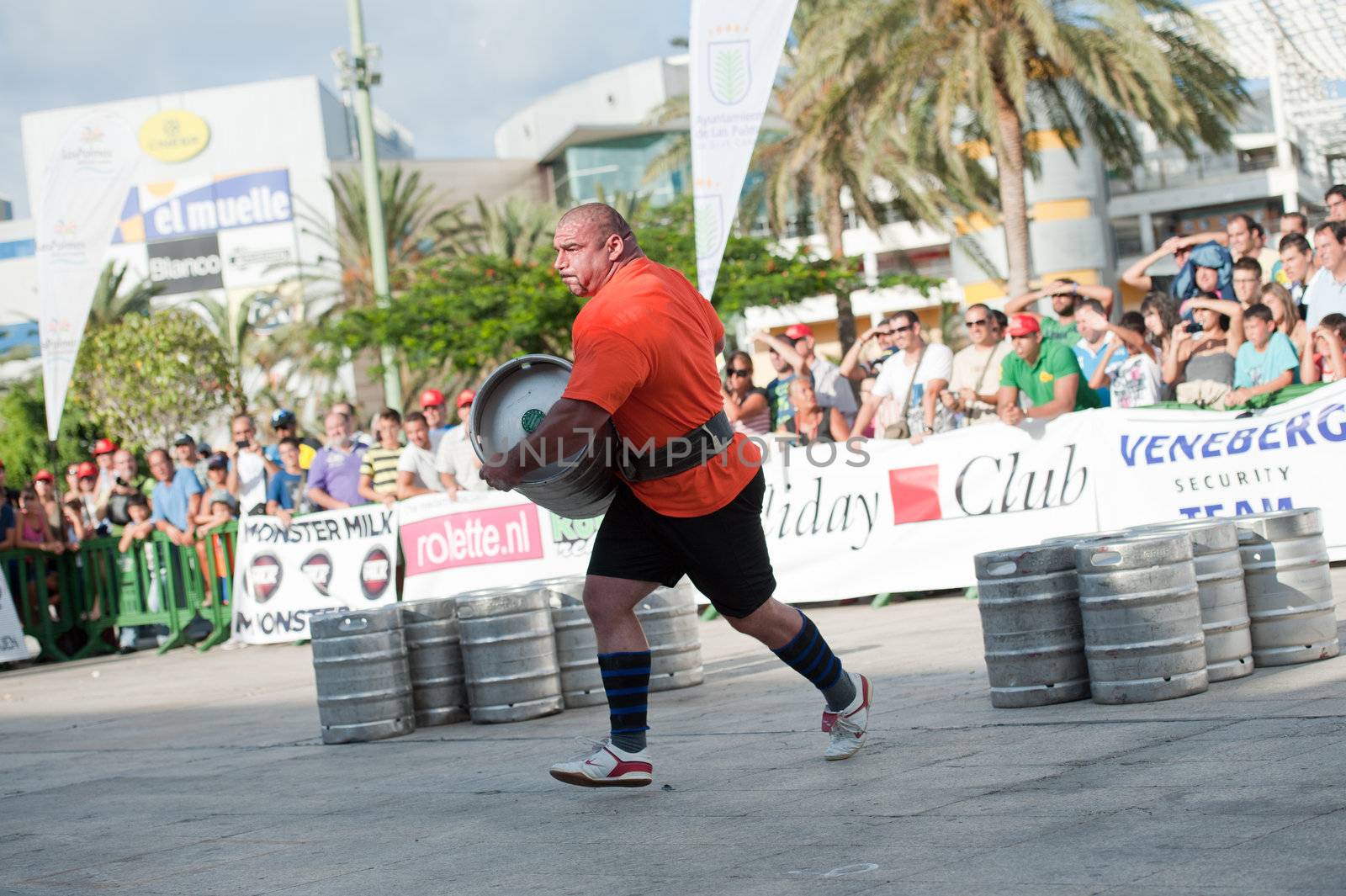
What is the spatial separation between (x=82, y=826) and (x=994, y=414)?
7803 mm

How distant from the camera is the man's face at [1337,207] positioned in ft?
36.9

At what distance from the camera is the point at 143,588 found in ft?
53.0

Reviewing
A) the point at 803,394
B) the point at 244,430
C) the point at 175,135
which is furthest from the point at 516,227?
the point at 803,394

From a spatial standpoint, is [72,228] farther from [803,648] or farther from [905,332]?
[803,648]

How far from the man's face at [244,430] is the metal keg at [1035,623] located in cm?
1131

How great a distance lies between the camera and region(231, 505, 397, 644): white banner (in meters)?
14.6

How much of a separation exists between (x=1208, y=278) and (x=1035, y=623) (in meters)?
6.11

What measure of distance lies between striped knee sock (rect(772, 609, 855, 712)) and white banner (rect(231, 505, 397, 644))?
9093 millimetres

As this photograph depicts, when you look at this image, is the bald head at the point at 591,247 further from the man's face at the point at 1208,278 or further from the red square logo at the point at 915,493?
the man's face at the point at 1208,278

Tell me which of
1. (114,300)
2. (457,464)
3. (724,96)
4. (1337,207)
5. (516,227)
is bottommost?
(457,464)

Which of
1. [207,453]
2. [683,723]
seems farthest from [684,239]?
[683,723]

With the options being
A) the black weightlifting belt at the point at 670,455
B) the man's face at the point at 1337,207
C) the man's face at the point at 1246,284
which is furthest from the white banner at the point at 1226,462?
the black weightlifting belt at the point at 670,455

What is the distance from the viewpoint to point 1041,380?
11031 millimetres

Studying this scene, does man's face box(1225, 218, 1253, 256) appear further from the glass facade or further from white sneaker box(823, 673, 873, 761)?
the glass facade
